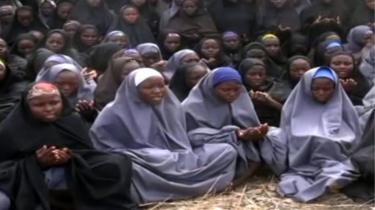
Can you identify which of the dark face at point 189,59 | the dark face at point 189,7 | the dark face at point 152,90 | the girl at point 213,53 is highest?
A: the dark face at point 189,7

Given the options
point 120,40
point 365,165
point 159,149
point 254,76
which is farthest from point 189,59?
point 365,165

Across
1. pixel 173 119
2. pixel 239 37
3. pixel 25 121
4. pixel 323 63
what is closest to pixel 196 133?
pixel 173 119

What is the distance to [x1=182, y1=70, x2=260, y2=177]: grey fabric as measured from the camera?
17.6 feet

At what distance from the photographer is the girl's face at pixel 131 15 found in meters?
9.06

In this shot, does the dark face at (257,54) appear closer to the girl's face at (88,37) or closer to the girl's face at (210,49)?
the girl's face at (210,49)

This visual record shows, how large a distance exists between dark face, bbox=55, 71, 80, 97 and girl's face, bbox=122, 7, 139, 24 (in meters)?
3.33

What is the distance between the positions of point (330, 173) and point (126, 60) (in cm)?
198

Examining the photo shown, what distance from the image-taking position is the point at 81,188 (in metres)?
4.60

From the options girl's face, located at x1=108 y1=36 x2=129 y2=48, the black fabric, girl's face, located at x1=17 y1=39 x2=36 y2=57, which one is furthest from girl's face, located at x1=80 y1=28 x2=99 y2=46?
the black fabric

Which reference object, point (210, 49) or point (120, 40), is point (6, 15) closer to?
point (120, 40)

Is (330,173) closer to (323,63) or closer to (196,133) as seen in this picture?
(196,133)

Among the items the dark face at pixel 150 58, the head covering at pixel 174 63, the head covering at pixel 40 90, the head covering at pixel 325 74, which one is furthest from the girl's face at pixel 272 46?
the head covering at pixel 40 90

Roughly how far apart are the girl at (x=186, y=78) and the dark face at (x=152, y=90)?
900 mm

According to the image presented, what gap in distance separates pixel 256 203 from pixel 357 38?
11.1 ft
